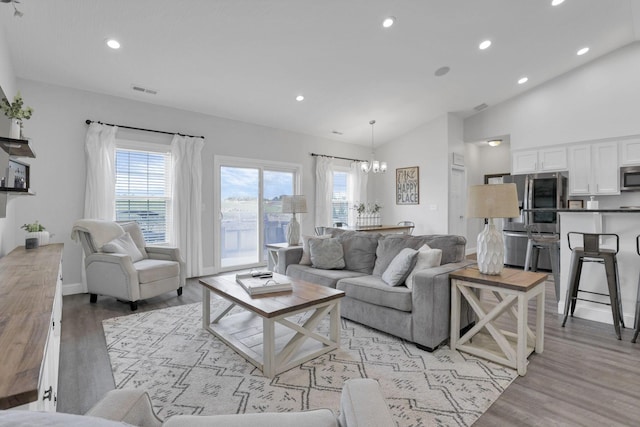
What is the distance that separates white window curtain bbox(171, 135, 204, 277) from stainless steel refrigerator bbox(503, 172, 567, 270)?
5565 millimetres

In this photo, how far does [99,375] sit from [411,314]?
2380mm

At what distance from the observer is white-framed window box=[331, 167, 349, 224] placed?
289 inches

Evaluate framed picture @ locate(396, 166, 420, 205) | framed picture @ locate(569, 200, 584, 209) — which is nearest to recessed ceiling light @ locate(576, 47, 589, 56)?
framed picture @ locate(569, 200, 584, 209)

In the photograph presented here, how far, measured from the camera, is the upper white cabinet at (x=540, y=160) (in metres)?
5.79

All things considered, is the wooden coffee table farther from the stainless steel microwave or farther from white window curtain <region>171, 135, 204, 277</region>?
the stainless steel microwave

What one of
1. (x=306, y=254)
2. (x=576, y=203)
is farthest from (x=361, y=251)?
(x=576, y=203)

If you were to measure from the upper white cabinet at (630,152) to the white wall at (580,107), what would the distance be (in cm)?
15

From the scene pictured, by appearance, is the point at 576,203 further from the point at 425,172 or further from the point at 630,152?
the point at 425,172

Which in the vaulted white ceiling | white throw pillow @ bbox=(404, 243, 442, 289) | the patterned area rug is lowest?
the patterned area rug

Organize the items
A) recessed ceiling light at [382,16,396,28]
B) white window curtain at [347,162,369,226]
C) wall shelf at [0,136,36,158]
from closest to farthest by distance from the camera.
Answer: wall shelf at [0,136,36,158], recessed ceiling light at [382,16,396,28], white window curtain at [347,162,369,226]

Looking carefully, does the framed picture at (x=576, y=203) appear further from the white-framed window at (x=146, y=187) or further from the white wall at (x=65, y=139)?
the white-framed window at (x=146, y=187)

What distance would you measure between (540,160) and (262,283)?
5964 millimetres

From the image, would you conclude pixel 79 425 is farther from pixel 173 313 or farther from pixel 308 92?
pixel 308 92

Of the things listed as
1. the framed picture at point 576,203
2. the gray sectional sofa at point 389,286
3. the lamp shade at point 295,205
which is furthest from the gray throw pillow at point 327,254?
the framed picture at point 576,203
